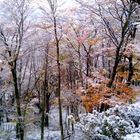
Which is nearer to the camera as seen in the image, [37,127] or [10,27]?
[10,27]

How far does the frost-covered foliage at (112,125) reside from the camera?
875cm

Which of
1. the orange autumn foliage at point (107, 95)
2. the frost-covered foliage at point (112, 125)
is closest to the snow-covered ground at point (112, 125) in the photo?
the frost-covered foliage at point (112, 125)

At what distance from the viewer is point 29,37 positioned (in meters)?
19.9

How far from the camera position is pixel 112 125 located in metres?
8.91

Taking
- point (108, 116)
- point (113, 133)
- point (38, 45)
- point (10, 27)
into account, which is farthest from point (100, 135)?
point (38, 45)

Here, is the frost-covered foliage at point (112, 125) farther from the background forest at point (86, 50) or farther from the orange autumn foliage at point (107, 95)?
the orange autumn foliage at point (107, 95)

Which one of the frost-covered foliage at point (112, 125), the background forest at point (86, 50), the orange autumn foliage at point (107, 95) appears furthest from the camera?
the orange autumn foliage at point (107, 95)

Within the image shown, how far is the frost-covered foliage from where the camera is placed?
8750 millimetres

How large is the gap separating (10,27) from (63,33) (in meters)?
3.06

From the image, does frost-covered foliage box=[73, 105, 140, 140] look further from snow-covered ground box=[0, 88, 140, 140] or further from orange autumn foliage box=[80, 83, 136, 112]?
orange autumn foliage box=[80, 83, 136, 112]

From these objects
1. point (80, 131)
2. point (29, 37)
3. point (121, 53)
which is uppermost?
point (29, 37)

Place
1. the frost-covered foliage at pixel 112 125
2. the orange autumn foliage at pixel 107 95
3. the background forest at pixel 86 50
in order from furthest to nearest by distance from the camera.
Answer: the orange autumn foliage at pixel 107 95 < the background forest at pixel 86 50 < the frost-covered foliage at pixel 112 125

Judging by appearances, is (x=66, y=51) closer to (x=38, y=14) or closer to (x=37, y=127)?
(x=38, y=14)

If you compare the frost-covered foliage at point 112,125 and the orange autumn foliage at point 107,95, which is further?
the orange autumn foliage at point 107,95
